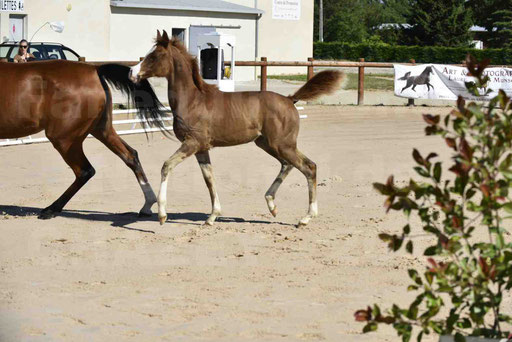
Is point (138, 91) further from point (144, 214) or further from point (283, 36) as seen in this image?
point (283, 36)

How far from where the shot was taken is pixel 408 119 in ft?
65.5

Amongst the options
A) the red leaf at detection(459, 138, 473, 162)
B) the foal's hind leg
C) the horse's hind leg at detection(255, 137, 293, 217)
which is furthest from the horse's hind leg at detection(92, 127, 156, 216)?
the red leaf at detection(459, 138, 473, 162)

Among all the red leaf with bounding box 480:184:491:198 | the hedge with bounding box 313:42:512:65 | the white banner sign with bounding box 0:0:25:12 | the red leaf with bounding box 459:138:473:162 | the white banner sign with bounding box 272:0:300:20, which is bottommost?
the red leaf with bounding box 480:184:491:198

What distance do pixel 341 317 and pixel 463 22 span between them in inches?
2052

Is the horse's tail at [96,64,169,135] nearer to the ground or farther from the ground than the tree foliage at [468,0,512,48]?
nearer to the ground

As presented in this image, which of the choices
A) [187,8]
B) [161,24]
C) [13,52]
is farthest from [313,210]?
[187,8]

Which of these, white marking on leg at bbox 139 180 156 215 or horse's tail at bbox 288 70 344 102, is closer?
horse's tail at bbox 288 70 344 102

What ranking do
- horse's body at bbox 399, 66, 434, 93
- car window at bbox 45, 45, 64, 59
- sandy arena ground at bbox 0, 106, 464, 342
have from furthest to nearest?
car window at bbox 45, 45, 64, 59 → horse's body at bbox 399, 66, 434, 93 → sandy arena ground at bbox 0, 106, 464, 342

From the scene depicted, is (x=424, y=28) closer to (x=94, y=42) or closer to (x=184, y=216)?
(x=94, y=42)

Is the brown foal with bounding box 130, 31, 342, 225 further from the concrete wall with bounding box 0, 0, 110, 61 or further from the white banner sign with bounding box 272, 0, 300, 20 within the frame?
the white banner sign with bounding box 272, 0, 300, 20

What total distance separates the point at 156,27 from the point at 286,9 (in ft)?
28.2

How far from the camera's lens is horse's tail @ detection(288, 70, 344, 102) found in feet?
29.5

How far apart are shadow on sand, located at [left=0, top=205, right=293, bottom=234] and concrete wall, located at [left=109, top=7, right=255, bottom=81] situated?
994 inches

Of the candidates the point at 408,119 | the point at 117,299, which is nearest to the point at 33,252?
the point at 117,299
